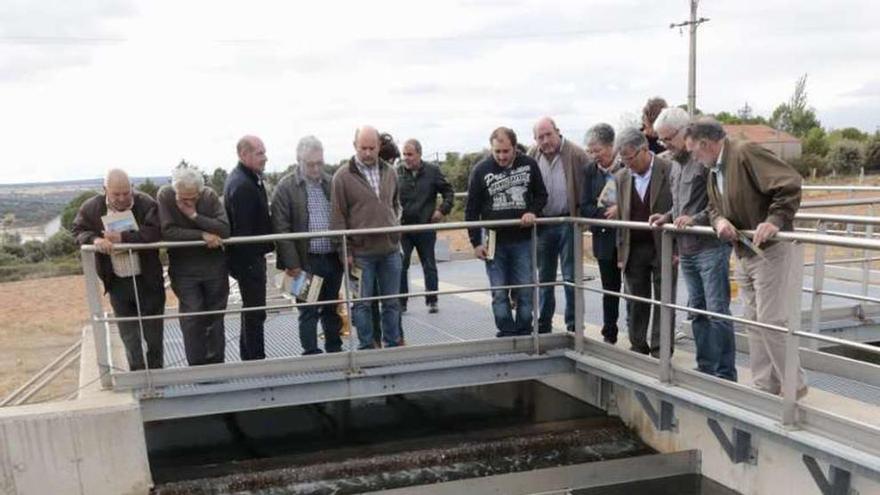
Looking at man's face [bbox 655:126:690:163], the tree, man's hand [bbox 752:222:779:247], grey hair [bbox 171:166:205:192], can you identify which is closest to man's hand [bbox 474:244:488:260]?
man's face [bbox 655:126:690:163]

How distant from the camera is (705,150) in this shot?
3656mm

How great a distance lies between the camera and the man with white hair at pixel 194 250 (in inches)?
180

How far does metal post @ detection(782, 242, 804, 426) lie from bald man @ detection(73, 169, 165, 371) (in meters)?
3.71

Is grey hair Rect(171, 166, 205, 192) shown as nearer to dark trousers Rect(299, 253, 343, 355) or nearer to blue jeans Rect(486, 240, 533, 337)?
dark trousers Rect(299, 253, 343, 355)

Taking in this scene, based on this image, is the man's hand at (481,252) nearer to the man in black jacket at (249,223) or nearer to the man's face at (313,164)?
the man's face at (313,164)

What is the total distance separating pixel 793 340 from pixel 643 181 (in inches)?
59.1

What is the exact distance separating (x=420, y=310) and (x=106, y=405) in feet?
10.5

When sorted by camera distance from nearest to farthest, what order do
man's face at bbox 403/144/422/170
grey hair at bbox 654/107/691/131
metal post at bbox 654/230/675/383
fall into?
grey hair at bbox 654/107/691/131 < metal post at bbox 654/230/675/383 < man's face at bbox 403/144/422/170

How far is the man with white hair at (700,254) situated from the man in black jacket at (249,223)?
255cm

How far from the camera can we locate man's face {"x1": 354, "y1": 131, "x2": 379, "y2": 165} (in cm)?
476

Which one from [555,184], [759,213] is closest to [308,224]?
[555,184]

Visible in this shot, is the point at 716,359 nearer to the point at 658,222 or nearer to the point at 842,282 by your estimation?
the point at 658,222

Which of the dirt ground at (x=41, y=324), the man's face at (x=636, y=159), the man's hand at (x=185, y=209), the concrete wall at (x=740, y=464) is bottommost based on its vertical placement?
the dirt ground at (x=41, y=324)

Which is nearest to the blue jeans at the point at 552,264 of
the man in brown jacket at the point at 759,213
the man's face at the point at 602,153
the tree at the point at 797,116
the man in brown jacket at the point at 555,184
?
the man in brown jacket at the point at 555,184
